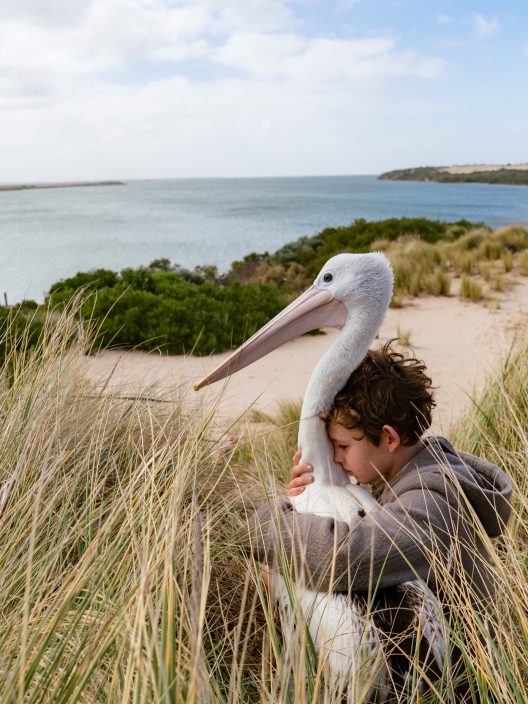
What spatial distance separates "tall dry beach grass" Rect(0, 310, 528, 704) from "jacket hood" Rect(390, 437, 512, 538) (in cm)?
8

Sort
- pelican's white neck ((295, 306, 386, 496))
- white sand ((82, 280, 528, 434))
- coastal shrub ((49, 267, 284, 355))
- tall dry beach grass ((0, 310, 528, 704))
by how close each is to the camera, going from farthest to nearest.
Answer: coastal shrub ((49, 267, 284, 355)), white sand ((82, 280, 528, 434)), pelican's white neck ((295, 306, 386, 496)), tall dry beach grass ((0, 310, 528, 704))

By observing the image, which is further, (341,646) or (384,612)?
(384,612)

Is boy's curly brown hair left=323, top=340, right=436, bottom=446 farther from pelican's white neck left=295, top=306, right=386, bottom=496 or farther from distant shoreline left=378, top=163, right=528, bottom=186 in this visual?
distant shoreline left=378, top=163, right=528, bottom=186

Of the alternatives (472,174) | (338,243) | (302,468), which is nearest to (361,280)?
(302,468)

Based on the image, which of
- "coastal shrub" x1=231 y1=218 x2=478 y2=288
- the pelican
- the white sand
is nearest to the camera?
the pelican

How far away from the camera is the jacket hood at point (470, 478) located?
1849 millimetres

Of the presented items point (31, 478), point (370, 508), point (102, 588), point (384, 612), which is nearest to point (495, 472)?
point (370, 508)

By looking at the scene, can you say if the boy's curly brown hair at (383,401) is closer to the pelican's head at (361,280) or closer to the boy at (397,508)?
the boy at (397,508)

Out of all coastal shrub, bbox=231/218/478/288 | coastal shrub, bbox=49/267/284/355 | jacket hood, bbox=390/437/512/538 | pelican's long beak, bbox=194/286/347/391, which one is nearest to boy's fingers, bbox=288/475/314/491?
jacket hood, bbox=390/437/512/538

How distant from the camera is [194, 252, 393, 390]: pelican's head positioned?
220cm

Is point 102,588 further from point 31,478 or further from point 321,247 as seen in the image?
point 321,247

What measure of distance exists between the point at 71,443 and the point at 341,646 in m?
1.37

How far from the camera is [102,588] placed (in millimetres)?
1591

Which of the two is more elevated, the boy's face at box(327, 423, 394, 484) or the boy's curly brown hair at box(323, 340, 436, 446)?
the boy's curly brown hair at box(323, 340, 436, 446)
